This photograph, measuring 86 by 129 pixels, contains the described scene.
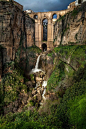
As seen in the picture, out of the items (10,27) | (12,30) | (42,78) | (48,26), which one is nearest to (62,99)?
(42,78)

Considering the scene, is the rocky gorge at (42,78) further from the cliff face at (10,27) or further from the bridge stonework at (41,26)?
the bridge stonework at (41,26)

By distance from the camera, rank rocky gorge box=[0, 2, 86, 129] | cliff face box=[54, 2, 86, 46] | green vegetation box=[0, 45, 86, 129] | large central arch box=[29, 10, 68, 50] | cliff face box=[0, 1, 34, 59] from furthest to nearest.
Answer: large central arch box=[29, 10, 68, 50], cliff face box=[0, 1, 34, 59], cliff face box=[54, 2, 86, 46], rocky gorge box=[0, 2, 86, 129], green vegetation box=[0, 45, 86, 129]

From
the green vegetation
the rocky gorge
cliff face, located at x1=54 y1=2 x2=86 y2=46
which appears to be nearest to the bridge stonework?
the rocky gorge

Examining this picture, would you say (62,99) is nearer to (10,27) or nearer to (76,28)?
(76,28)

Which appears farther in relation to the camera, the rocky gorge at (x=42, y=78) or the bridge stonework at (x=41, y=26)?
the bridge stonework at (x=41, y=26)

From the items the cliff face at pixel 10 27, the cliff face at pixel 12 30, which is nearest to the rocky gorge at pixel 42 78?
the cliff face at pixel 12 30

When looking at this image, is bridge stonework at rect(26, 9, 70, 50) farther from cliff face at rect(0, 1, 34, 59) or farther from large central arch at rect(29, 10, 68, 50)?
cliff face at rect(0, 1, 34, 59)

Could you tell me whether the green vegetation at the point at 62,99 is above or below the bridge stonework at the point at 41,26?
below

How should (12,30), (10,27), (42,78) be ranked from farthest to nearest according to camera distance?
1. (42,78)
2. (12,30)
3. (10,27)

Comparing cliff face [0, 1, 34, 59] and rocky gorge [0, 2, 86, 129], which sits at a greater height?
cliff face [0, 1, 34, 59]

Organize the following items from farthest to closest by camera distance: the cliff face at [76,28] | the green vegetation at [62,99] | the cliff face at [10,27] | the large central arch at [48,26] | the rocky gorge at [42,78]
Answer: the large central arch at [48,26] < the cliff face at [10,27] < the cliff face at [76,28] < the rocky gorge at [42,78] < the green vegetation at [62,99]

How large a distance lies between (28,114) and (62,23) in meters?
18.7

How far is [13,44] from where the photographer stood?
19188 millimetres

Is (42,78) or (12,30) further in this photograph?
(42,78)
